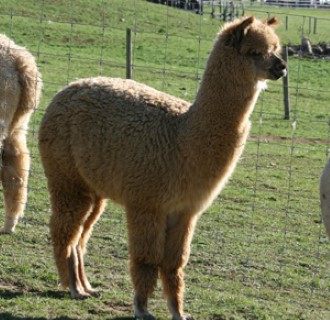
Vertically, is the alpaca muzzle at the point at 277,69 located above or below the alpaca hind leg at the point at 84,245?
above

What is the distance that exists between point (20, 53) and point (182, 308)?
304 cm

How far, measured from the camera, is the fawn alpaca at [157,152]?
597 cm

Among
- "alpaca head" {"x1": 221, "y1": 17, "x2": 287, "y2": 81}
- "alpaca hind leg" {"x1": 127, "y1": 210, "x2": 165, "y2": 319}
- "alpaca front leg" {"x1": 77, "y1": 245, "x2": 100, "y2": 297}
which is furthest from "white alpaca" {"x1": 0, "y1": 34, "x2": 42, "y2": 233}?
"alpaca head" {"x1": 221, "y1": 17, "x2": 287, "y2": 81}

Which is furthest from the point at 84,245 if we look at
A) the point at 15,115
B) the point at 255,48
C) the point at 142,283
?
the point at 255,48

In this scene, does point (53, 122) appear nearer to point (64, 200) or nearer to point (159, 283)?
point (64, 200)

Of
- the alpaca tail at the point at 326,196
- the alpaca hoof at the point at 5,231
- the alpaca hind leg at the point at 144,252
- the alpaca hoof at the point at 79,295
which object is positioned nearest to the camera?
the alpaca tail at the point at 326,196

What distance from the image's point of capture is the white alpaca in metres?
7.85

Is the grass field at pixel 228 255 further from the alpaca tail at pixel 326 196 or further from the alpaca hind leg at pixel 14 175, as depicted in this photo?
the alpaca tail at pixel 326 196

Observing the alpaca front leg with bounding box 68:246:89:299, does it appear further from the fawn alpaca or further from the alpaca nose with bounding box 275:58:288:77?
the alpaca nose with bounding box 275:58:288:77

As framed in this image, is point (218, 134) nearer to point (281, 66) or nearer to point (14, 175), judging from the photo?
point (281, 66)

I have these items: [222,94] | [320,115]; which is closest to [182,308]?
[222,94]

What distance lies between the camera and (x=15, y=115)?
8.02 m

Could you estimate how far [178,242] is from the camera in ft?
20.1

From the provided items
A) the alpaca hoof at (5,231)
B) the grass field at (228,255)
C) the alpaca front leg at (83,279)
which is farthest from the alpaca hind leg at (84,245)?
the alpaca hoof at (5,231)
